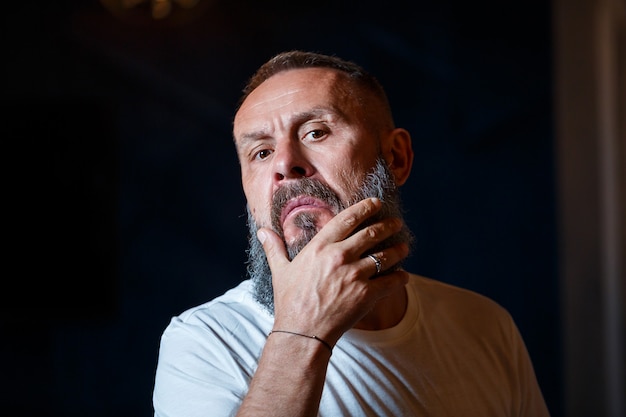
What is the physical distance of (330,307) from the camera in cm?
86

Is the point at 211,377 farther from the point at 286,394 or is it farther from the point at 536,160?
the point at 536,160

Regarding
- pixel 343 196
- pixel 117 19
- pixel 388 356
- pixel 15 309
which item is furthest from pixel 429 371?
pixel 117 19

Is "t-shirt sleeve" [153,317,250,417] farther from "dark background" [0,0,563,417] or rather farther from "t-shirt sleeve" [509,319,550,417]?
"dark background" [0,0,563,417]

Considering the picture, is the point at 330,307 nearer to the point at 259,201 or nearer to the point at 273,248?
the point at 273,248

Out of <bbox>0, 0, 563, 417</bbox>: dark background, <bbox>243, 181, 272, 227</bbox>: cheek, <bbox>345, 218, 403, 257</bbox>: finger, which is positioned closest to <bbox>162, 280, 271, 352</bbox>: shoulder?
<bbox>243, 181, 272, 227</bbox>: cheek

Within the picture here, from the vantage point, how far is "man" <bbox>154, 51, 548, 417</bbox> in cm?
86

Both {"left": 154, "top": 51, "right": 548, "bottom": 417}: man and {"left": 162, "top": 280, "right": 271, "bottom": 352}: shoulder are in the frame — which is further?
{"left": 162, "top": 280, "right": 271, "bottom": 352}: shoulder

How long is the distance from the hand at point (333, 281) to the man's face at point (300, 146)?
0.13m

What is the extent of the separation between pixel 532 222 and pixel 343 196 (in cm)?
119

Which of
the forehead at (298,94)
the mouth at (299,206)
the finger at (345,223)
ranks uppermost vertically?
the forehead at (298,94)

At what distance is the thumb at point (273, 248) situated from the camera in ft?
3.07

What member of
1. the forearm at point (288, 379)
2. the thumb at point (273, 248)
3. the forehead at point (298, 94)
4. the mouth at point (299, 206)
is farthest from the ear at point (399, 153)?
the forearm at point (288, 379)

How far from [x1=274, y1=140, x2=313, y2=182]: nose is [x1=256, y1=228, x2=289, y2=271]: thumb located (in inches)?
4.2

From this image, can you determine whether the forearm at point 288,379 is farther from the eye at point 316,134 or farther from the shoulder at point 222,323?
the eye at point 316,134
